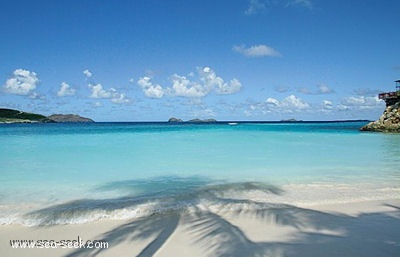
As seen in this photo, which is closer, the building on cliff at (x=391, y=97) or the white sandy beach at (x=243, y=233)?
the white sandy beach at (x=243, y=233)

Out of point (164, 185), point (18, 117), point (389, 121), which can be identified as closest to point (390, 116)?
point (389, 121)

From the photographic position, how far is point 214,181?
1093 cm

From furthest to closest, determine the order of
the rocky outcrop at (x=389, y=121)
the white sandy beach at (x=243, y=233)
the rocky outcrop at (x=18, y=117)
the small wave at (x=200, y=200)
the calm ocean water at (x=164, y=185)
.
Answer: the rocky outcrop at (x=18, y=117) → the rocky outcrop at (x=389, y=121) → the calm ocean water at (x=164, y=185) → the small wave at (x=200, y=200) → the white sandy beach at (x=243, y=233)

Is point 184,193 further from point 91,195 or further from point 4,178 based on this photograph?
point 4,178

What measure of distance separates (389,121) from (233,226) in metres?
48.3

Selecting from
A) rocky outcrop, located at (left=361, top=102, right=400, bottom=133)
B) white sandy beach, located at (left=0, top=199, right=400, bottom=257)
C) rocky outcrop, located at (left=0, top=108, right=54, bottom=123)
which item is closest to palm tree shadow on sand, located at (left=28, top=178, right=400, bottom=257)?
white sandy beach, located at (left=0, top=199, right=400, bottom=257)

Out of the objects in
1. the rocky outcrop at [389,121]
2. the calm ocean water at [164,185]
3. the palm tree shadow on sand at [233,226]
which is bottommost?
the calm ocean water at [164,185]

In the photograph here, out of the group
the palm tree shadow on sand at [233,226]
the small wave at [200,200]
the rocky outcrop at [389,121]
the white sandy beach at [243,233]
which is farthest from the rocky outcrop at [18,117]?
the white sandy beach at [243,233]

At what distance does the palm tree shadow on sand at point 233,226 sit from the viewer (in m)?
4.87

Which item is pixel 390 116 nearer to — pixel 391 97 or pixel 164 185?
pixel 391 97

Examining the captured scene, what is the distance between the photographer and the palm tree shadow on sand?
487 centimetres

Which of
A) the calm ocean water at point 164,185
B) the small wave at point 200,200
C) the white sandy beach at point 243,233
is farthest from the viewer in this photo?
the calm ocean water at point 164,185

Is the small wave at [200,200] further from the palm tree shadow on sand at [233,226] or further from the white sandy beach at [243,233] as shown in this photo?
the white sandy beach at [243,233]

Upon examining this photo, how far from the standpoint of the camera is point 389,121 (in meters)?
45.2
